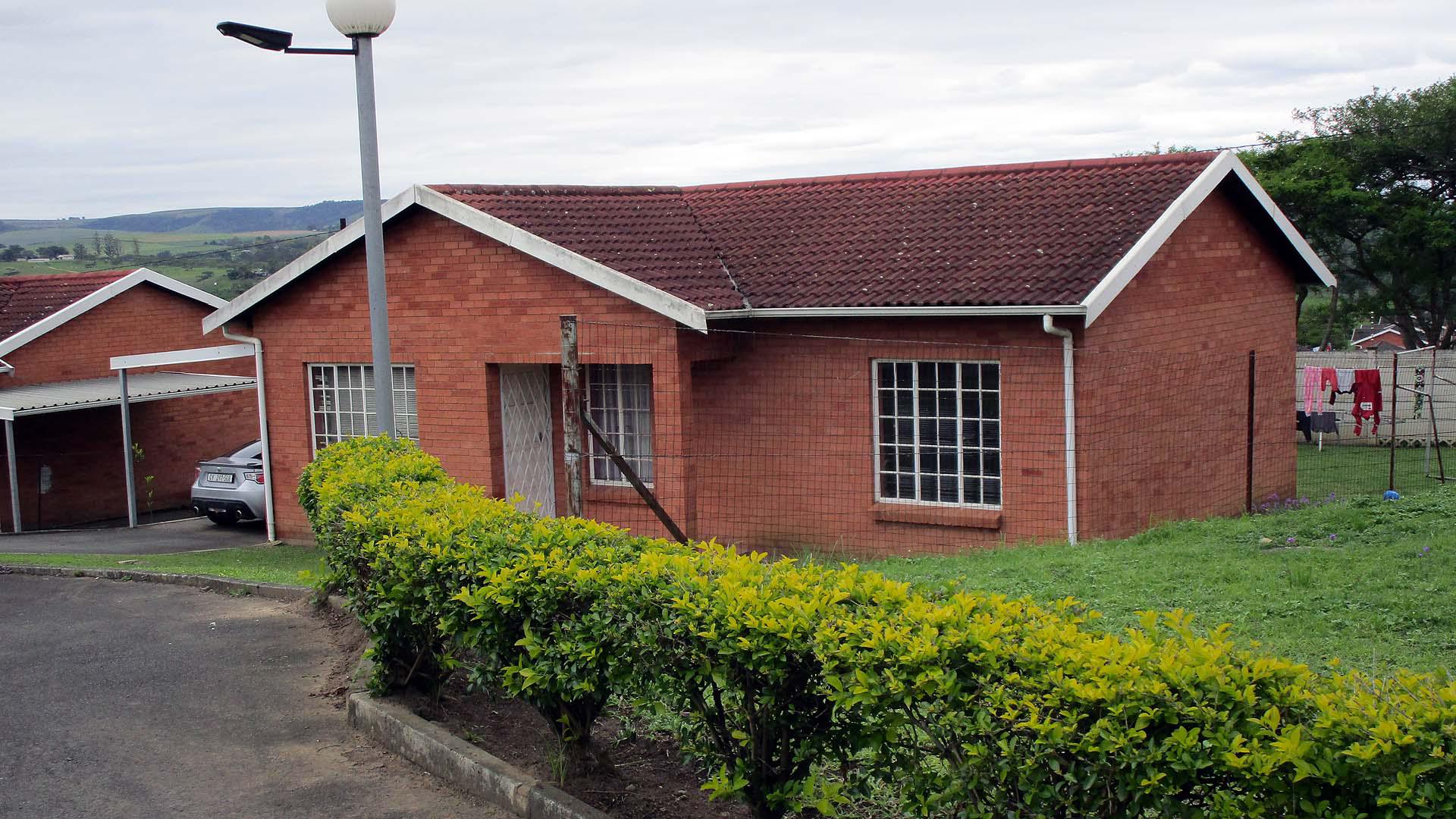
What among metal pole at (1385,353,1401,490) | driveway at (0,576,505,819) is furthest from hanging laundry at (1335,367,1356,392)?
driveway at (0,576,505,819)

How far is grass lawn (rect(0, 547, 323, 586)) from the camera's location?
1209 cm

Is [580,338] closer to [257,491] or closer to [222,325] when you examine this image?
[222,325]

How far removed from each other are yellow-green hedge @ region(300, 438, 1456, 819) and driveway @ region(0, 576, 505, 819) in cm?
73

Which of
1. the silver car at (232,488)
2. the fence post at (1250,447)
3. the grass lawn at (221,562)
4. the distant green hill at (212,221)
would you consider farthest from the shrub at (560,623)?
the distant green hill at (212,221)

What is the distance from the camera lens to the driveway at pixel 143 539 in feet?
54.2

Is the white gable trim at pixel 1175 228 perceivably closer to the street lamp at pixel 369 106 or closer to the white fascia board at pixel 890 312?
the white fascia board at pixel 890 312

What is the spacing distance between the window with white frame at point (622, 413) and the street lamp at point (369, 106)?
431 cm

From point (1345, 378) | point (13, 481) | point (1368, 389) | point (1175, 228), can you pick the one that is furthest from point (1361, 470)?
point (13, 481)

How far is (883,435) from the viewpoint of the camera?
42.6 ft

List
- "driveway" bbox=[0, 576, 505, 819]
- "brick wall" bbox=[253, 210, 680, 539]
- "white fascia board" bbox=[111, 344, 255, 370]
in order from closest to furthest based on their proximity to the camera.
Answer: "driveway" bbox=[0, 576, 505, 819]
"brick wall" bbox=[253, 210, 680, 539]
"white fascia board" bbox=[111, 344, 255, 370]

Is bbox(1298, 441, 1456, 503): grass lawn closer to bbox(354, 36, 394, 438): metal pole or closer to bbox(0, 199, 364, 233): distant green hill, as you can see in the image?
bbox(354, 36, 394, 438): metal pole

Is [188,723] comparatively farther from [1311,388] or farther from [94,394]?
[1311,388]

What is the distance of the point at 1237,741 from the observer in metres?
3.33

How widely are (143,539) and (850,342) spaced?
1113 centimetres
